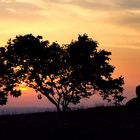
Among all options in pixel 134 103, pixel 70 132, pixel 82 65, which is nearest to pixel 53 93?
pixel 82 65

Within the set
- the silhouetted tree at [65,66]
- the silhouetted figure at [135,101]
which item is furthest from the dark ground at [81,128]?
the silhouetted tree at [65,66]

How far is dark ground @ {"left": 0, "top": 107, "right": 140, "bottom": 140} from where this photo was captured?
2140 centimetres

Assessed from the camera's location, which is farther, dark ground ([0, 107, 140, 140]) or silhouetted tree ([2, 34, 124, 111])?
silhouetted tree ([2, 34, 124, 111])

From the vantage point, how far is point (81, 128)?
23812mm

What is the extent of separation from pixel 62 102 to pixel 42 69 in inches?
255

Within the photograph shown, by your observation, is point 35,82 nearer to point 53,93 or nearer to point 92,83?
point 53,93

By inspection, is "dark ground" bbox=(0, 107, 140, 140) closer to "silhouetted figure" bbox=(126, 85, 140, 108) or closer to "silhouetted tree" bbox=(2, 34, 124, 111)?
"silhouetted figure" bbox=(126, 85, 140, 108)

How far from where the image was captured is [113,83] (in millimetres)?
68438

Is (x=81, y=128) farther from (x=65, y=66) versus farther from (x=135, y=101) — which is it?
(x=65, y=66)

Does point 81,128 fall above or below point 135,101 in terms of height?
below

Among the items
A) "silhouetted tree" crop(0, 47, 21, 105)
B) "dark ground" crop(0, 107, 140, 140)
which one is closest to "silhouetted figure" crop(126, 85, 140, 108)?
"dark ground" crop(0, 107, 140, 140)

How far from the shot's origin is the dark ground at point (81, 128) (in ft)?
70.2

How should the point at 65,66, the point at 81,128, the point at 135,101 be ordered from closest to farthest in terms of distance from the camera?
the point at 81,128 → the point at 135,101 → the point at 65,66

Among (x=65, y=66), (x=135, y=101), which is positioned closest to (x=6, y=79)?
(x=65, y=66)
